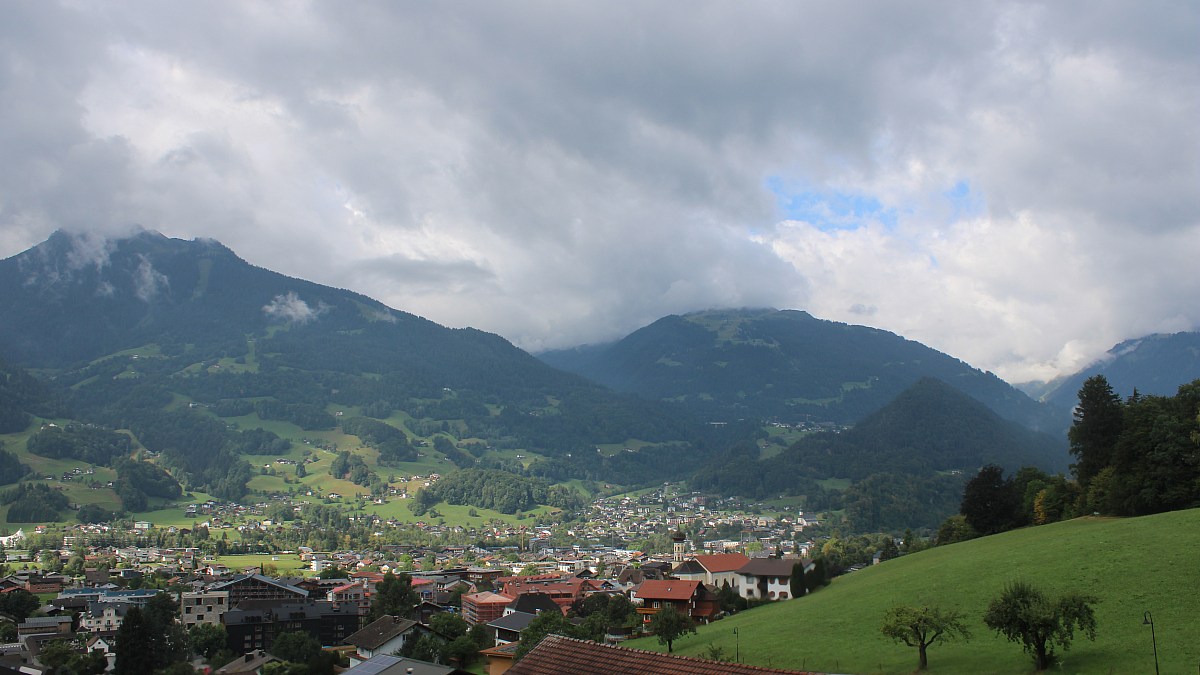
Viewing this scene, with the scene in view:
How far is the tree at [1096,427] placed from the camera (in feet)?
211

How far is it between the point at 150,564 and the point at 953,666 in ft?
405

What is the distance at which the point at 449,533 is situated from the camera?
184m

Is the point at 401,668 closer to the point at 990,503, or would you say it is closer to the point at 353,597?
the point at 990,503

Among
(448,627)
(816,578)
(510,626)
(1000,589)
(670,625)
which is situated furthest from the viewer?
(816,578)

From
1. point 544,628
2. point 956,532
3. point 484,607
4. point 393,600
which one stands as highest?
point 956,532

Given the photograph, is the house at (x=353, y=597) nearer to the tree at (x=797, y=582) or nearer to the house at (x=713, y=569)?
the house at (x=713, y=569)

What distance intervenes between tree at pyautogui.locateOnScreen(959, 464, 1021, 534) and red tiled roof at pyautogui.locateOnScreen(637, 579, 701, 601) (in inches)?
939

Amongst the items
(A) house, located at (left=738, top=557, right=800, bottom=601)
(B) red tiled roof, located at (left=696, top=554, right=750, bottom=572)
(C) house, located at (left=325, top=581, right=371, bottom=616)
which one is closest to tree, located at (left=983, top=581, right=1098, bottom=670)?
(A) house, located at (left=738, top=557, right=800, bottom=601)

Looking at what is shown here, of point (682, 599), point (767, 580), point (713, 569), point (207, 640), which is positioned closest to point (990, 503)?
point (767, 580)

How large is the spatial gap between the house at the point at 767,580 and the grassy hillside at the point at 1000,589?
15.3 m

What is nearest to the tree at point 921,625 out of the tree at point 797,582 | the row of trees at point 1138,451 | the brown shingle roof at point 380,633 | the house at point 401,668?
the house at point 401,668

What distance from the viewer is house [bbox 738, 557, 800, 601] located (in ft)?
242

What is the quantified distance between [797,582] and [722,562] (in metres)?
16.5

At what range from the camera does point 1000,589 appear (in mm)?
40906
